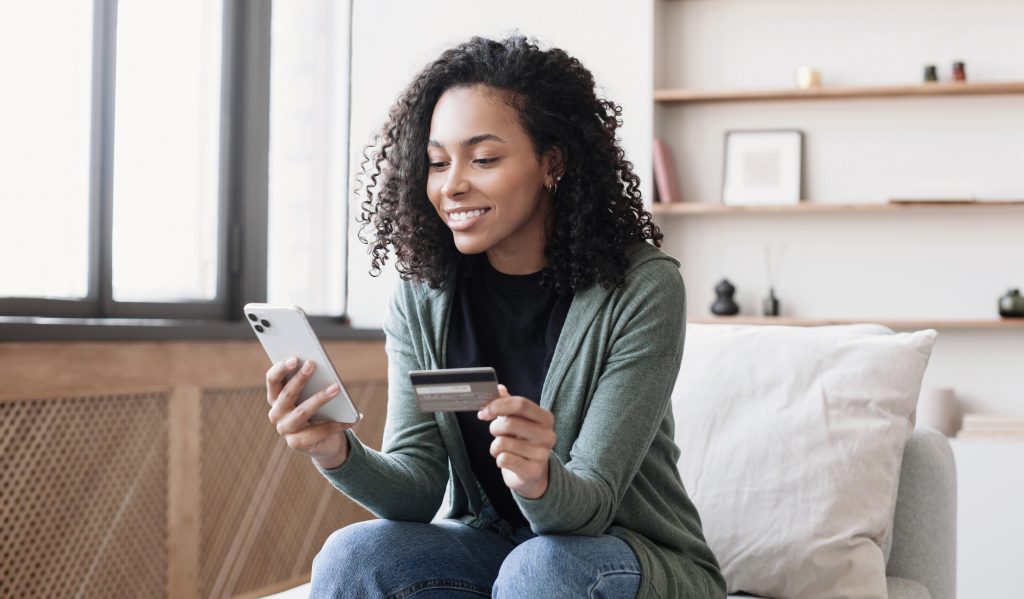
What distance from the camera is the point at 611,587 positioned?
1.29m

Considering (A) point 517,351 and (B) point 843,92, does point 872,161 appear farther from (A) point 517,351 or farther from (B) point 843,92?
(A) point 517,351

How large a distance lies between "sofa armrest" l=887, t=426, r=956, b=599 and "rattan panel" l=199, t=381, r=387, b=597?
5.36 ft

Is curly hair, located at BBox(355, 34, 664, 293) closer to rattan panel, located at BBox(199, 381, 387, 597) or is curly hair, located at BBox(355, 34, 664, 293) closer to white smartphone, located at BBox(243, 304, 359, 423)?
white smartphone, located at BBox(243, 304, 359, 423)

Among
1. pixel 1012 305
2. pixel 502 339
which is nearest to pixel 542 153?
pixel 502 339

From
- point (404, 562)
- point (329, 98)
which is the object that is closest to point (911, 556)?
point (404, 562)

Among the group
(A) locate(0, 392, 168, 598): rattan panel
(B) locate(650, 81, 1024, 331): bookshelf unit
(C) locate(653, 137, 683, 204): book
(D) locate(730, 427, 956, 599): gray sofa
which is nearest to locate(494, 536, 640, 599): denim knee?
(D) locate(730, 427, 956, 599): gray sofa

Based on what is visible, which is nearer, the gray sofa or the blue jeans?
the blue jeans

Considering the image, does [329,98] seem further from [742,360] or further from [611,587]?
[611,587]

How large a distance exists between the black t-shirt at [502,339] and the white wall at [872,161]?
7.81 feet

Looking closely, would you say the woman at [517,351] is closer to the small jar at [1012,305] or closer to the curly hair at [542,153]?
the curly hair at [542,153]

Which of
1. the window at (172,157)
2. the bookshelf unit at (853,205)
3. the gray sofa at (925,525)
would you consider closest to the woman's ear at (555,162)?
the gray sofa at (925,525)

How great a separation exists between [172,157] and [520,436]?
6.97 ft

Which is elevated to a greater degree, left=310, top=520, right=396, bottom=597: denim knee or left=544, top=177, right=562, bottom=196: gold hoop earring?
left=544, top=177, right=562, bottom=196: gold hoop earring

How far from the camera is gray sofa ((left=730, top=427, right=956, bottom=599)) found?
1.78 metres
